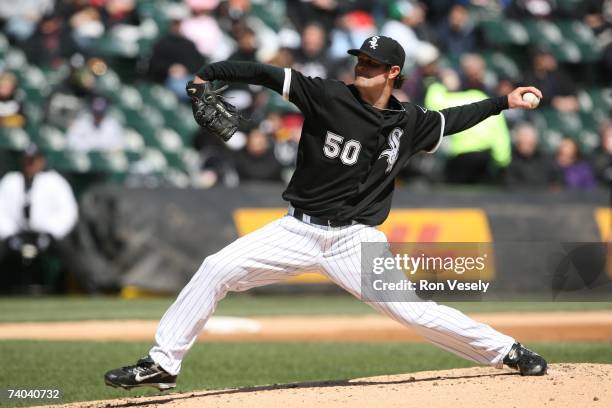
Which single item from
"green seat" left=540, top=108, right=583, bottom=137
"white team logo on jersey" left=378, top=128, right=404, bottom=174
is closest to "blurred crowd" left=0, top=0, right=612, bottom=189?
"green seat" left=540, top=108, right=583, bottom=137

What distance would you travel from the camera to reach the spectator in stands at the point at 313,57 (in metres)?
15.5

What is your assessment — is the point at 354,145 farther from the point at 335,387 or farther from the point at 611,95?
the point at 611,95

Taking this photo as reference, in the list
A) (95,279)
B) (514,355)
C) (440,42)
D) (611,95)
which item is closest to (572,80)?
(611,95)

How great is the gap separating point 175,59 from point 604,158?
684 centimetres

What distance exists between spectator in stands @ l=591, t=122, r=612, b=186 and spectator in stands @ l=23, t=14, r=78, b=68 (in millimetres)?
8091

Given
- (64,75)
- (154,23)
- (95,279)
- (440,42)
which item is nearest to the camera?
(95,279)

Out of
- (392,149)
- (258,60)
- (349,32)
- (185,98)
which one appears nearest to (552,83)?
(349,32)

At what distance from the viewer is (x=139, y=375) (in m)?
5.66

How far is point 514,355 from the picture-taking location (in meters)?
6.02

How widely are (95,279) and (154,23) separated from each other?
4.61m

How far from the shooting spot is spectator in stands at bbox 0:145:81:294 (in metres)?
12.8

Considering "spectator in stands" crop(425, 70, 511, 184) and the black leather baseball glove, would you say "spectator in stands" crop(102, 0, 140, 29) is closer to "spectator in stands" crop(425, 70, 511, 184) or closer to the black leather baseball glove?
"spectator in stands" crop(425, 70, 511, 184)

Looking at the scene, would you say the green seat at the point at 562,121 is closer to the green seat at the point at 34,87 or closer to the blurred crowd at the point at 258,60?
the blurred crowd at the point at 258,60

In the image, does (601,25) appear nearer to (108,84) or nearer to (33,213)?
(108,84)
